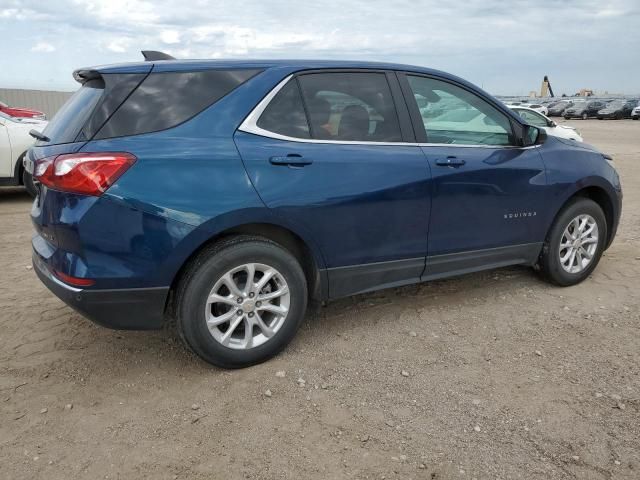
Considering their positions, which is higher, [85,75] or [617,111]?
[85,75]

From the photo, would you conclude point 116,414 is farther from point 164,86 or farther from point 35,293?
point 35,293

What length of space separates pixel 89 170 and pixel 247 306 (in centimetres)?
109

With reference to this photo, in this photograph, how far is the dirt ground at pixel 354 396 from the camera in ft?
8.34

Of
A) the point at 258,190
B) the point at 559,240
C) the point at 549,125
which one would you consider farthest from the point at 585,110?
the point at 258,190

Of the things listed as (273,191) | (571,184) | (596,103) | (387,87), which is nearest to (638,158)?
(571,184)

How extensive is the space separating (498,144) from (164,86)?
7.77 feet

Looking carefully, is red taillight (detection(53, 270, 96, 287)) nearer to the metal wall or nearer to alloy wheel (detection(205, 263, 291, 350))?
alloy wheel (detection(205, 263, 291, 350))

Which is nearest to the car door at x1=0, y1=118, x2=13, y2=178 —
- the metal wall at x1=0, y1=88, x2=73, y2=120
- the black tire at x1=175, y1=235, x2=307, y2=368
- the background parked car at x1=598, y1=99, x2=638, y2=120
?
the black tire at x1=175, y1=235, x2=307, y2=368

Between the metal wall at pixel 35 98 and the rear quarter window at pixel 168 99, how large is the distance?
854 inches

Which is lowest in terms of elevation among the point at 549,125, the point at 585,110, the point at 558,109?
the point at 558,109

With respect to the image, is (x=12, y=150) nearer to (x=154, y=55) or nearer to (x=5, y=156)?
(x=5, y=156)

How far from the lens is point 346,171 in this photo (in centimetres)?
336

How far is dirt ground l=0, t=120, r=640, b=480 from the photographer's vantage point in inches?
100

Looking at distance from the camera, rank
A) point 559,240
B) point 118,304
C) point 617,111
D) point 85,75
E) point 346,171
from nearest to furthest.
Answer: point 118,304
point 85,75
point 346,171
point 559,240
point 617,111
